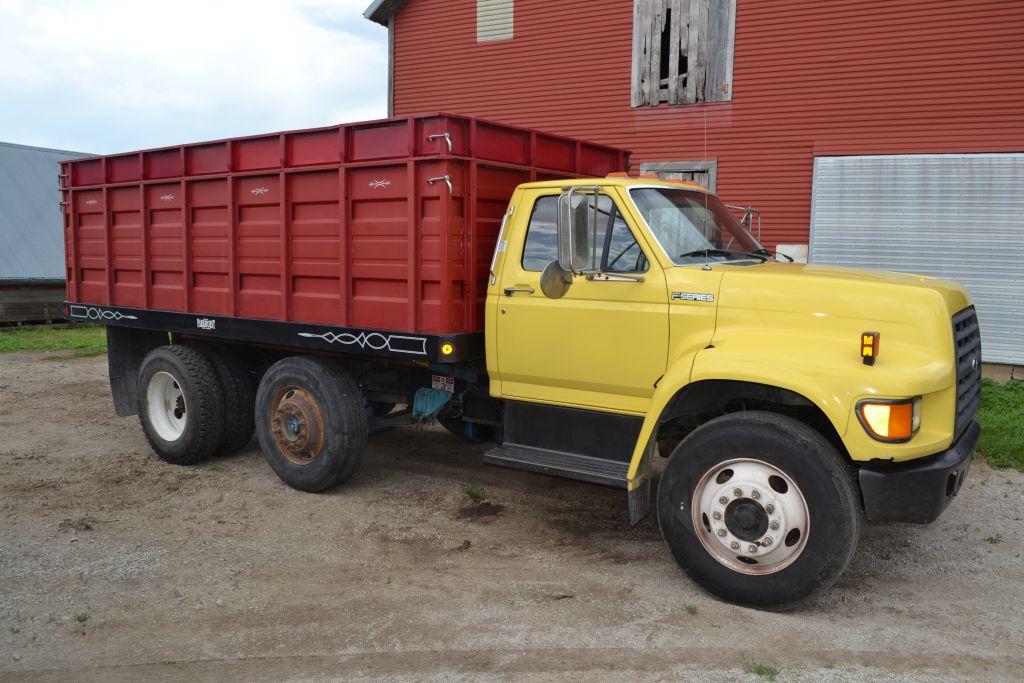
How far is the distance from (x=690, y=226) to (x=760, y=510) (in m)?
1.89

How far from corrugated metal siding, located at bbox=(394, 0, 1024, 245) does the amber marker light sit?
29.5 feet

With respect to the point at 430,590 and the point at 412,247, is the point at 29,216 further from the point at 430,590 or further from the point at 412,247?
the point at 430,590

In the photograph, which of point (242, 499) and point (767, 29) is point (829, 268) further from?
point (767, 29)

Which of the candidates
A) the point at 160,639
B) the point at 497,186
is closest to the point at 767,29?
the point at 497,186

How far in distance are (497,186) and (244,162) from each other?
2296 millimetres

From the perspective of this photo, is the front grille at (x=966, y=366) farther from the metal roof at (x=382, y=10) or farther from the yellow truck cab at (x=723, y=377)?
the metal roof at (x=382, y=10)

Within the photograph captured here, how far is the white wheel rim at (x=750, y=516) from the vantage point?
4.34 metres

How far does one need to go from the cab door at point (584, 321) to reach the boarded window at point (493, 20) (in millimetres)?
10536

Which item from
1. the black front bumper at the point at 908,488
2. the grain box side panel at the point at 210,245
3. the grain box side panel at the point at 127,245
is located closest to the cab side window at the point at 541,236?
the black front bumper at the point at 908,488

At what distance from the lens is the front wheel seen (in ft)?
13.9

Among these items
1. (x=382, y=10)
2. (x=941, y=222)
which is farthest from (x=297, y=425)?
(x=382, y=10)

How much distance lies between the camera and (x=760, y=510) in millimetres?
4387

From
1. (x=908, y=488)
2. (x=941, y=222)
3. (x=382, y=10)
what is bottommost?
(x=908, y=488)

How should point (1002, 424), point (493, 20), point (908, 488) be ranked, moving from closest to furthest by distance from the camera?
1. point (908, 488)
2. point (1002, 424)
3. point (493, 20)
